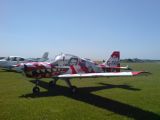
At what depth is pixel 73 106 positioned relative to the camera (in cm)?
972

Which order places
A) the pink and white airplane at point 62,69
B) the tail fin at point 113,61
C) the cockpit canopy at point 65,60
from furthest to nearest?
1. the tail fin at point 113,61
2. the cockpit canopy at point 65,60
3. the pink and white airplane at point 62,69

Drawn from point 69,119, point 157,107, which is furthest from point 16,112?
point 157,107

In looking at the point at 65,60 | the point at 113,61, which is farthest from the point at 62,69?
the point at 113,61

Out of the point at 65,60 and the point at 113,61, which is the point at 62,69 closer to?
the point at 65,60

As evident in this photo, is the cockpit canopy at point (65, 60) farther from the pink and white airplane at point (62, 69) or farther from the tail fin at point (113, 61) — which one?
the tail fin at point (113, 61)

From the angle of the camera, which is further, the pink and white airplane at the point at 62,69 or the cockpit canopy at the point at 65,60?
the cockpit canopy at the point at 65,60

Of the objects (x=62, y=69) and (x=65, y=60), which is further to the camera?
(x=65, y=60)

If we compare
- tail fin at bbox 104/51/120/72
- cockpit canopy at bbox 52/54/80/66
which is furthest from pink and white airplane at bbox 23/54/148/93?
tail fin at bbox 104/51/120/72

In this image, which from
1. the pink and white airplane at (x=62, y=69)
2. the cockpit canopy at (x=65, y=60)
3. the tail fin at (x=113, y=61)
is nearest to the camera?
the pink and white airplane at (x=62, y=69)

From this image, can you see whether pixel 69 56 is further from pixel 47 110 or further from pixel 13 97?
pixel 47 110

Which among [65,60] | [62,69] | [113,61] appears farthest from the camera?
[113,61]

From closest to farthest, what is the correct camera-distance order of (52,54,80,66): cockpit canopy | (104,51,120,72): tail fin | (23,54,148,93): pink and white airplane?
(23,54,148,93): pink and white airplane → (52,54,80,66): cockpit canopy → (104,51,120,72): tail fin

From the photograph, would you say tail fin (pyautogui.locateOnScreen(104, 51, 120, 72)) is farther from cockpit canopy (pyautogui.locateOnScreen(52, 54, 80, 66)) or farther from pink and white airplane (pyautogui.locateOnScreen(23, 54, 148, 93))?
cockpit canopy (pyautogui.locateOnScreen(52, 54, 80, 66))

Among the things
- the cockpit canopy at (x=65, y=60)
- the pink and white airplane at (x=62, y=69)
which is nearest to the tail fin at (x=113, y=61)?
the pink and white airplane at (x=62, y=69)
